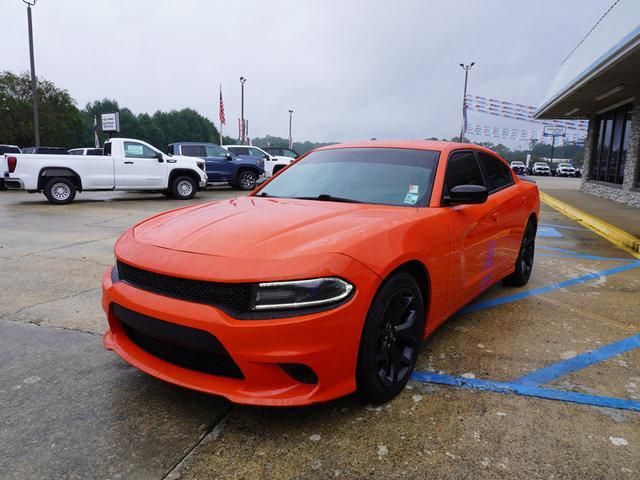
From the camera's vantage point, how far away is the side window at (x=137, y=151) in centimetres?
1344

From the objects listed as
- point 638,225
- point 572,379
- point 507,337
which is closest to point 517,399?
point 572,379

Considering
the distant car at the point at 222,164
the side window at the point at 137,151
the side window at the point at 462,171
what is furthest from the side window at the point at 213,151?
the side window at the point at 462,171

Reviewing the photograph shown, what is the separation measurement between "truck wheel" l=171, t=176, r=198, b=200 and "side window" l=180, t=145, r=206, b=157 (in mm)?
2462

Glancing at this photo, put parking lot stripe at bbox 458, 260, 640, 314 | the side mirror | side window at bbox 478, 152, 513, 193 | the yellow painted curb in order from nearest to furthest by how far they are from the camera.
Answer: the side mirror
side window at bbox 478, 152, 513, 193
parking lot stripe at bbox 458, 260, 640, 314
the yellow painted curb

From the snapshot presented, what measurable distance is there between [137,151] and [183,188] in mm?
1766

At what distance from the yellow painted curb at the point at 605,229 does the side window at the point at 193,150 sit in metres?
12.0

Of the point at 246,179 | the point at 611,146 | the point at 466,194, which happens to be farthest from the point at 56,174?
the point at 611,146

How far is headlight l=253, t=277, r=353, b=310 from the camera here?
216 centimetres

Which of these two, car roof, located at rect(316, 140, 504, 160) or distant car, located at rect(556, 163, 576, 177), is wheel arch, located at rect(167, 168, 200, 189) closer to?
car roof, located at rect(316, 140, 504, 160)

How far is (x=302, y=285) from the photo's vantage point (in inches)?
85.1

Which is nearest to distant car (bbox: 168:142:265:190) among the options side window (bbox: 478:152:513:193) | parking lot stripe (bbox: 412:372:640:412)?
side window (bbox: 478:152:513:193)

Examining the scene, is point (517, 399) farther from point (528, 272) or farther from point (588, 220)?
point (588, 220)

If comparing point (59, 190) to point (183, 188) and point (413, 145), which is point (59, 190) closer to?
point (183, 188)

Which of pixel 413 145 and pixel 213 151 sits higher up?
pixel 213 151
